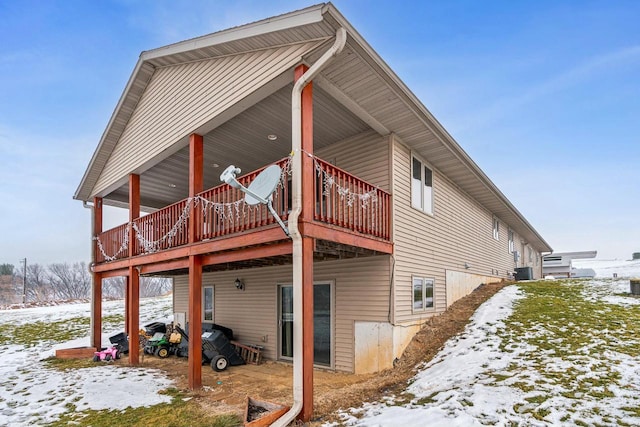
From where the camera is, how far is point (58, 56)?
1884cm

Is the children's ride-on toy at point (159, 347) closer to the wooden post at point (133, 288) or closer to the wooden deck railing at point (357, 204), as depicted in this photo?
the wooden post at point (133, 288)

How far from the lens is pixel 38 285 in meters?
71.6

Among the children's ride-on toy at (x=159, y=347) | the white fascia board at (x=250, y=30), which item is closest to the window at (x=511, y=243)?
the children's ride-on toy at (x=159, y=347)

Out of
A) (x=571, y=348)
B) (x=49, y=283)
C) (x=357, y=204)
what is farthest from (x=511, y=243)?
(x=49, y=283)

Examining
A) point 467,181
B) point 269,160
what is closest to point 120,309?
point 269,160

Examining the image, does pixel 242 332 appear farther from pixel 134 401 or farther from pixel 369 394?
pixel 369 394

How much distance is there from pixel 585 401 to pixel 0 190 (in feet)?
184

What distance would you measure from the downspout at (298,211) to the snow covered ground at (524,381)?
787 mm

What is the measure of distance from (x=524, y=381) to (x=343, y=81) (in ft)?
18.6

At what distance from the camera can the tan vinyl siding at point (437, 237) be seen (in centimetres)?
889

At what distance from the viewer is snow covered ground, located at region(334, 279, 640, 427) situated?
4891 millimetres

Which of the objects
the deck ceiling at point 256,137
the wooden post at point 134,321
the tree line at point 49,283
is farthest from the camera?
the tree line at point 49,283

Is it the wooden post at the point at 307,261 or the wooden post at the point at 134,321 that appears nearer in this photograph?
the wooden post at the point at 307,261

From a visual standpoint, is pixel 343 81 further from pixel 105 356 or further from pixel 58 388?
pixel 105 356
